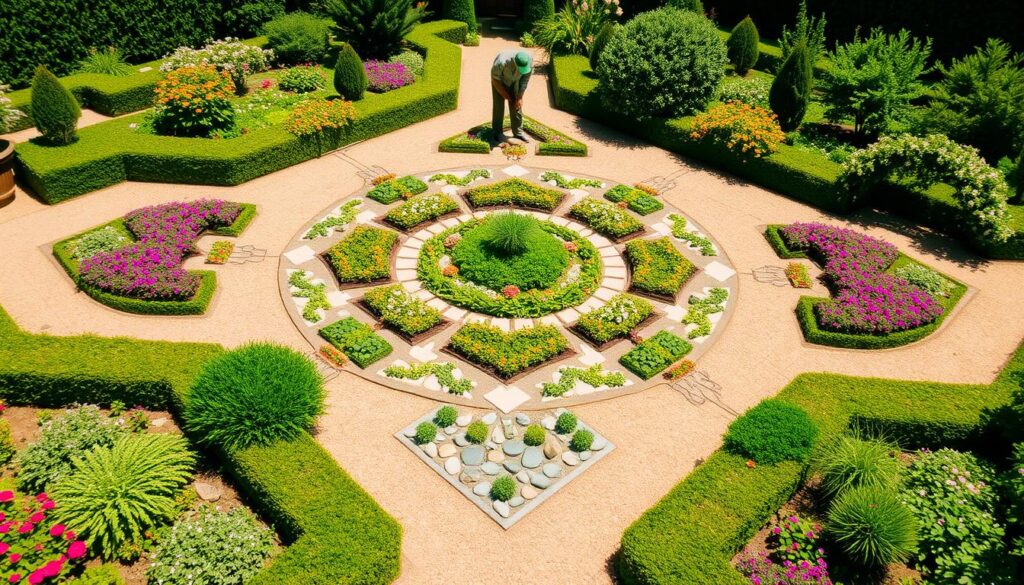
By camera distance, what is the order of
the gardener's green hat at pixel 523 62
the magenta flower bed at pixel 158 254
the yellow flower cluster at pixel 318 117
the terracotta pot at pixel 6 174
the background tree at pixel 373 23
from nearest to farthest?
the magenta flower bed at pixel 158 254 < the terracotta pot at pixel 6 174 < the gardener's green hat at pixel 523 62 < the yellow flower cluster at pixel 318 117 < the background tree at pixel 373 23

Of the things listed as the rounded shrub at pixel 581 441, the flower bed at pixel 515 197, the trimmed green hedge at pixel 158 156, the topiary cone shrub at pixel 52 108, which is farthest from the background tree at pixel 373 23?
the rounded shrub at pixel 581 441

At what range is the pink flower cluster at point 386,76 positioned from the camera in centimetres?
2231

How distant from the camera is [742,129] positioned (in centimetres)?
1820

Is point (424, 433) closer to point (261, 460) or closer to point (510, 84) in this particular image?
point (261, 460)

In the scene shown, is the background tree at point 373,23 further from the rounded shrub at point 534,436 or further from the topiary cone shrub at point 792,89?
the rounded shrub at point 534,436

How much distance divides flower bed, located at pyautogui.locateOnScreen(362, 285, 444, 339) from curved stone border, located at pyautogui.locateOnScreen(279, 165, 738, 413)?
0.68 feet

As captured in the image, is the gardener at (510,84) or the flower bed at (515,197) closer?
the flower bed at (515,197)

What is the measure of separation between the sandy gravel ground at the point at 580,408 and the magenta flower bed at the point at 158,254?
55 cm

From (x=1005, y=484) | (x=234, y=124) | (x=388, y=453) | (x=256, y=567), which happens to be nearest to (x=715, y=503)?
(x=1005, y=484)

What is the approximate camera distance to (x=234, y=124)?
1920cm

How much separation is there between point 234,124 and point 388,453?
13.5 meters

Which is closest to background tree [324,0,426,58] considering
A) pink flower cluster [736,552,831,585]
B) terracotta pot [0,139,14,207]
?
terracotta pot [0,139,14,207]

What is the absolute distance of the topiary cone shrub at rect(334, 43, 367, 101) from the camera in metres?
20.3

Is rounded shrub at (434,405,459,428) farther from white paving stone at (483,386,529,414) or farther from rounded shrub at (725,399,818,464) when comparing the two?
rounded shrub at (725,399,818,464)
